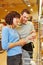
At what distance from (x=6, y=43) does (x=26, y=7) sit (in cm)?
29

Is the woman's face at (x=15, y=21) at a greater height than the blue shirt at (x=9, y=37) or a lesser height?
greater

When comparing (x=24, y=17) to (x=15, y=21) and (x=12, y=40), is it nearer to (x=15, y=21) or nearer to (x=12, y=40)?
(x=15, y=21)

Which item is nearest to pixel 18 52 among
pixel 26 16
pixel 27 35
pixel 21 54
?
pixel 21 54

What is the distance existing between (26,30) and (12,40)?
12cm

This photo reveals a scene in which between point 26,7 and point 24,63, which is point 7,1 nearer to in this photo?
point 26,7

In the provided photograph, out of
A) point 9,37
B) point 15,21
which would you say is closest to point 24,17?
point 15,21

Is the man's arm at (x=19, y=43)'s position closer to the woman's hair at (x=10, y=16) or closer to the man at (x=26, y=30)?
the man at (x=26, y=30)

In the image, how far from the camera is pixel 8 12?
1387mm

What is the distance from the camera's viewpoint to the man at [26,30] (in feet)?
4.28

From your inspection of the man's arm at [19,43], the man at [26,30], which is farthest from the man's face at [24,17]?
the man's arm at [19,43]

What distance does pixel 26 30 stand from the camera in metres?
1.30

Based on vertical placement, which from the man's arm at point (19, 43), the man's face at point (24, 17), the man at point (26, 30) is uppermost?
the man's face at point (24, 17)

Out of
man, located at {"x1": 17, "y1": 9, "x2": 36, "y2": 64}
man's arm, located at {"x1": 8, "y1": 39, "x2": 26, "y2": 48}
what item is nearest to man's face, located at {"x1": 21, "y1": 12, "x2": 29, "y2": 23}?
man, located at {"x1": 17, "y1": 9, "x2": 36, "y2": 64}

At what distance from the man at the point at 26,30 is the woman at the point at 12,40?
0.03m
